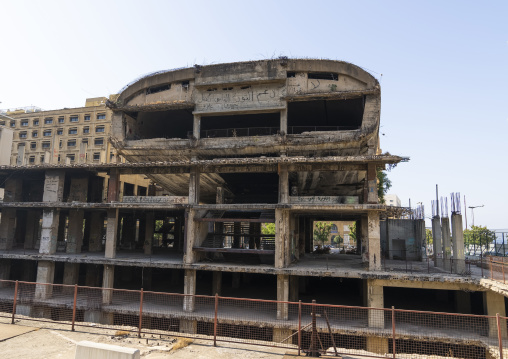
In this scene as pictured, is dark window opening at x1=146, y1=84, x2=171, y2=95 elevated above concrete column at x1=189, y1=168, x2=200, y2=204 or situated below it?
above

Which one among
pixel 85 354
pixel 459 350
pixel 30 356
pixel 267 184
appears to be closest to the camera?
pixel 85 354

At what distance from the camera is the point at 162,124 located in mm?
31750

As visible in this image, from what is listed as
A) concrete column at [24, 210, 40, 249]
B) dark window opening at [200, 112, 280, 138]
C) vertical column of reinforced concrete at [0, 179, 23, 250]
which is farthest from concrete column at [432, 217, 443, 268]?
concrete column at [24, 210, 40, 249]

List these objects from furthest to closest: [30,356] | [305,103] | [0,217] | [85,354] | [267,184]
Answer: [267,184] → [0,217] → [305,103] → [30,356] → [85,354]

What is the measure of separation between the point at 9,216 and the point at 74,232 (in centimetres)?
623

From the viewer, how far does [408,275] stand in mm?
20031

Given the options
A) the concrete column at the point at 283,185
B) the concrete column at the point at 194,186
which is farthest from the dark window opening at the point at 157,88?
the concrete column at the point at 283,185

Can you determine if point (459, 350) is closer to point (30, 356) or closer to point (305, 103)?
point (305, 103)

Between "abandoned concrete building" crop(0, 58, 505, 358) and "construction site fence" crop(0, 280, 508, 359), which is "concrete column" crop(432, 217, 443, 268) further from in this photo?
"construction site fence" crop(0, 280, 508, 359)

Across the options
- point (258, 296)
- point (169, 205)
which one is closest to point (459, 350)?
point (258, 296)

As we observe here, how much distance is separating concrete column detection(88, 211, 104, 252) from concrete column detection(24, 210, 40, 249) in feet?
18.6

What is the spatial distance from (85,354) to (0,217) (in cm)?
2959

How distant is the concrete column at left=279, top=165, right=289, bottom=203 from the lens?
22761mm

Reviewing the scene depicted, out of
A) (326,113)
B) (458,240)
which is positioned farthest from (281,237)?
(326,113)
